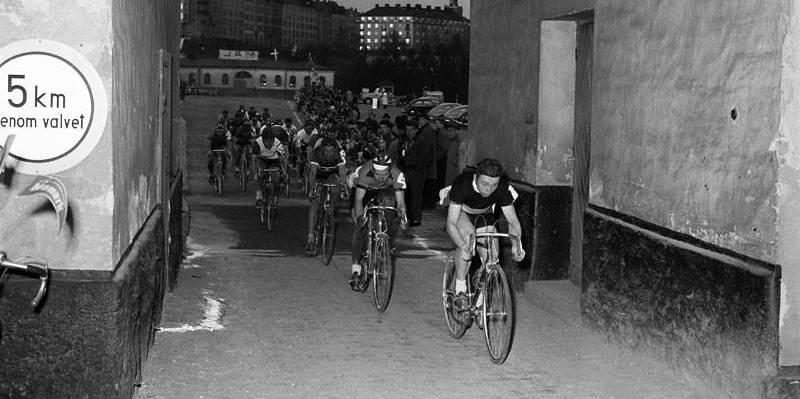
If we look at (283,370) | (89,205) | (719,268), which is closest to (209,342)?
(283,370)

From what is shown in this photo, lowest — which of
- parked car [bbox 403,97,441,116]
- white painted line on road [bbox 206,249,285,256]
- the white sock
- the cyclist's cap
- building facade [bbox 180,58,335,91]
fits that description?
white painted line on road [bbox 206,249,285,256]

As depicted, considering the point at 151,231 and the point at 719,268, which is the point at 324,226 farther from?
the point at 719,268

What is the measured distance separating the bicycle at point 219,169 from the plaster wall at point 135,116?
15.9m

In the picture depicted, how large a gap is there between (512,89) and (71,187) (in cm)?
785

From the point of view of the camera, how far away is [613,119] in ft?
34.3

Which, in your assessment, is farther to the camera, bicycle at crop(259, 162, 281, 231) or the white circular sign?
bicycle at crop(259, 162, 281, 231)

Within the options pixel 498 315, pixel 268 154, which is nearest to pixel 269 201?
pixel 268 154

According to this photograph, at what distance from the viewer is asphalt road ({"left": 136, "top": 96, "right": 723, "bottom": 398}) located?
845cm

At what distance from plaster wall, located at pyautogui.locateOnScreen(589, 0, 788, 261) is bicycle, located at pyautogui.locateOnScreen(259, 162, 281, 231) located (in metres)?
9.03

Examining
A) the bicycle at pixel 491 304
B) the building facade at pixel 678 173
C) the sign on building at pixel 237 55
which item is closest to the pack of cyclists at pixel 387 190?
the bicycle at pixel 491 304

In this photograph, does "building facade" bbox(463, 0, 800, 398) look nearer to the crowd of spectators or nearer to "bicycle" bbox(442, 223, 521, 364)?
"bicycle" bbox(442, 223, 521, 364)

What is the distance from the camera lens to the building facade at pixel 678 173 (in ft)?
23.7

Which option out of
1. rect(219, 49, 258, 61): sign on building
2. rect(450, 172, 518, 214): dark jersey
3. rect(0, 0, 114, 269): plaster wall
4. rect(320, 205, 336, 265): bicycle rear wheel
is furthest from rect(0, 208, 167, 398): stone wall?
rect(219, 49, 258, 61): sign on building

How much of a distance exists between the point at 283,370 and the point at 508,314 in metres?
1.65
